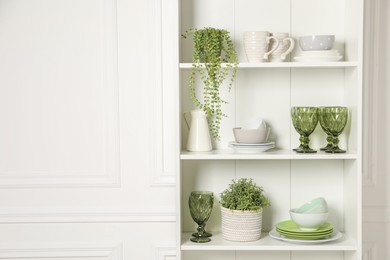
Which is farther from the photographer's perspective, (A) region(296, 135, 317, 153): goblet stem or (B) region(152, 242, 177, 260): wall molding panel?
(B) region(152, 242, 177, 260): wall molding panel

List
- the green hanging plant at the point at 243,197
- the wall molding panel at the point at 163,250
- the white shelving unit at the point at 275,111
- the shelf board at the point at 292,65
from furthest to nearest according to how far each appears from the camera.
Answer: the wall molding panel at the point at 163,250 → the white shelving unit at the point at 275,111 → the green hanging plant at the point at 243,197 → the shelf board at the point at 292,65

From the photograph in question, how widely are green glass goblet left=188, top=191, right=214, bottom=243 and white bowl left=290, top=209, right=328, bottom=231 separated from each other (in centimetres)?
33

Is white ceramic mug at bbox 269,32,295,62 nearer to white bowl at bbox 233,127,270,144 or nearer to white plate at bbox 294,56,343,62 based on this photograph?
white plate at bbox 294,56,343,62

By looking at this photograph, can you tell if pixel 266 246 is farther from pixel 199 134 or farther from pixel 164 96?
pixel 164 96

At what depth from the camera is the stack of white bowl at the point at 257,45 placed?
102 inches

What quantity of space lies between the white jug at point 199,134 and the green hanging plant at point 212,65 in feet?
0.10

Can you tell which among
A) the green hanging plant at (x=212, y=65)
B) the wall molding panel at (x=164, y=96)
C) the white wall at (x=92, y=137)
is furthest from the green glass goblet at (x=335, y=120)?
the wall molding panel at (x=164, y=96)

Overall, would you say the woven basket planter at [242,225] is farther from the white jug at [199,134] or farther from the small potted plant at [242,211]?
the white jug at [199,134]

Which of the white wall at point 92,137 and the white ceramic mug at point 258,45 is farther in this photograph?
the white wall at point 92,137

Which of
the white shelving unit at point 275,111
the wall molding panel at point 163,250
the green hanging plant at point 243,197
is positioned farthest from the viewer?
the wall molding panel at point 163,250

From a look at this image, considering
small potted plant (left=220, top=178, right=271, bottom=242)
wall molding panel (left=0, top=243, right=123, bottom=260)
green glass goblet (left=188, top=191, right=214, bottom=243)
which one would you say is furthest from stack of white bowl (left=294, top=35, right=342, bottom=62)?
wall molding panel (left=0, top=243, right=123, bottom=260)

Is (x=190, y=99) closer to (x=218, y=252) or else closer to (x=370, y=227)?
(x=218, y=252)

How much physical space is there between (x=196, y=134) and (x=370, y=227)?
872mm

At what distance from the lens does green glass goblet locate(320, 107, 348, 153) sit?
2.57m
